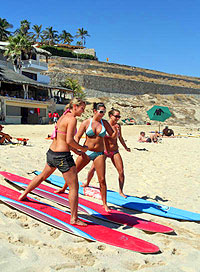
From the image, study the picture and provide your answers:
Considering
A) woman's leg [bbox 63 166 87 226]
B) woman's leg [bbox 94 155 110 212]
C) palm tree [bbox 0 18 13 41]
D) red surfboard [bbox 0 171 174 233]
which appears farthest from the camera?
palm tree [bbox 0 18 13 41]

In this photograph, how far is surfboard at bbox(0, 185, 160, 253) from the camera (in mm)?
2924

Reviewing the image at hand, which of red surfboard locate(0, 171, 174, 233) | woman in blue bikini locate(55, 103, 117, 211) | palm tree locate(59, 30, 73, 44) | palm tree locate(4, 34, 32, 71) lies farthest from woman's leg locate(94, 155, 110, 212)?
palm tree locate(59, 30, 73, 44)

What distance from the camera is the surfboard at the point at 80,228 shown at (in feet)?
9.59

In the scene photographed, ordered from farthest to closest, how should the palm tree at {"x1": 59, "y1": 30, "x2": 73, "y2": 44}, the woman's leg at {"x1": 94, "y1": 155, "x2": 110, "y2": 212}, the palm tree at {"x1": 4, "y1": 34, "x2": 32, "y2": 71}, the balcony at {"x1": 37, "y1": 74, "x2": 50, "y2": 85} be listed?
the palm tree at {"x1": 59, "y1": 30, "x2": 73, "y2": 44}
the balcony at {"x1": 37, "y1": 74, "x2": 50, "y2": 85}
the palm tree at {"x1": 4, "y1": 34, "x2": 32, "y2": 71}
the woman's leg at {"x1": 94, "y1": 155, "x2": 110, "y2": 212}

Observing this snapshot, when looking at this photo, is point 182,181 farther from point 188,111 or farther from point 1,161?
point 188,111

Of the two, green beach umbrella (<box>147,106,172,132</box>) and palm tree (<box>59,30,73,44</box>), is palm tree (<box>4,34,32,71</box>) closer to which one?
green beach umbrella (<box>147,106,172,132</box>)

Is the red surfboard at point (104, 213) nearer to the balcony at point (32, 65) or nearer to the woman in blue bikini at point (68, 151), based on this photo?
the woman in blue bikini at point (68, 151)

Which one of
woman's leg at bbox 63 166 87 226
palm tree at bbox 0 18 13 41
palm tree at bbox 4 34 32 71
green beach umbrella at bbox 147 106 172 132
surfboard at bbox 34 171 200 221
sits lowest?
surfboard at bbox 34 171 200 221

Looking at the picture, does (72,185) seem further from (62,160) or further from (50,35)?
(50,35)

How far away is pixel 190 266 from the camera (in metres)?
2.62

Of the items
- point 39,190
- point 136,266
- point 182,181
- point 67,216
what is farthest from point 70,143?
point 182,181

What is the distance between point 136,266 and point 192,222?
6.48 feet

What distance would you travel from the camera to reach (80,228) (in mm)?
3209

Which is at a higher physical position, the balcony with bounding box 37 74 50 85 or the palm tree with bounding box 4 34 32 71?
the palm tree with bounding box 4 34 32 71
